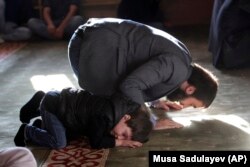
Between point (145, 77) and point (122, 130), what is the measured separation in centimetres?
23

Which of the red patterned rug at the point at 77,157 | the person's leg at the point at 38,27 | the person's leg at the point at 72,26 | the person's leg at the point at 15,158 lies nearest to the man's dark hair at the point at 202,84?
the red patterned rug at the point at 77,157

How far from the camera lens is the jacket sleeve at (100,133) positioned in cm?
159

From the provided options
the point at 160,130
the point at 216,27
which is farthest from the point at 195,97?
the point at 216,27

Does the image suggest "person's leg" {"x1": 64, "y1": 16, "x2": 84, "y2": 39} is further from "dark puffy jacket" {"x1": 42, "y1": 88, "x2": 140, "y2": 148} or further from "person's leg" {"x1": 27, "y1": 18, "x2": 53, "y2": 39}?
"dark puffy jacket" {"x1": 42, "y1": 88, "x2": 140, "y2": 148}

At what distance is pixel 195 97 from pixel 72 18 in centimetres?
269

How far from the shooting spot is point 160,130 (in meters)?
1.82

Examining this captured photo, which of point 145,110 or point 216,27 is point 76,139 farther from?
point 216,27

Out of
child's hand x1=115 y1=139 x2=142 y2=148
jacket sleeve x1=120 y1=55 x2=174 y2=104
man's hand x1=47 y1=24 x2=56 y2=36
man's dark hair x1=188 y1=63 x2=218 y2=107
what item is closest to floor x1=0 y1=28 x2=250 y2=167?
child's hand x1=115 y1=139 x2=142 y2=148

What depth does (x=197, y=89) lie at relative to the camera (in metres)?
1.80

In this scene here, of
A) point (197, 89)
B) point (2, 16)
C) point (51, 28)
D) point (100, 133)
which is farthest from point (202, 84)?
point (2, 16)

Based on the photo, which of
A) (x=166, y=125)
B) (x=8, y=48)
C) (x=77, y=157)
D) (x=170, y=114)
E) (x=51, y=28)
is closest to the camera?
(x=77, y=157)

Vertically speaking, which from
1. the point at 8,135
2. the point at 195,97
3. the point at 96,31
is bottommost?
the point at 8,135

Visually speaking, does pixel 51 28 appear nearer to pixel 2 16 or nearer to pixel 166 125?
pixel 2 16

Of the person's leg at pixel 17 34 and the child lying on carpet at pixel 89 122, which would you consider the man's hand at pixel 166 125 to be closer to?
the child lying on carpet at pixel 89 122
